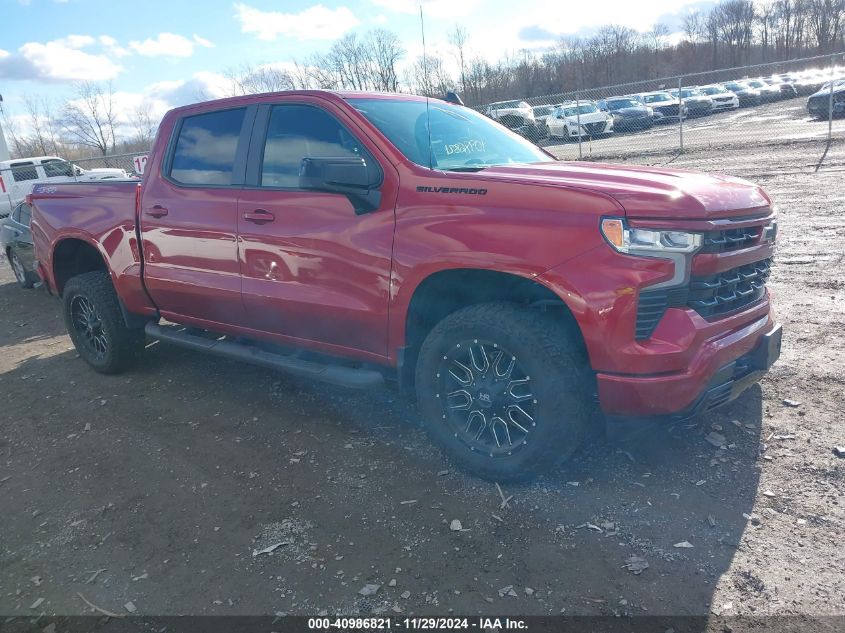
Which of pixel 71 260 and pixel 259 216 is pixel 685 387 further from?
pixel 71 260

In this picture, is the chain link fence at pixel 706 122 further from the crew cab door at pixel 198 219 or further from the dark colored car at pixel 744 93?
the crew cab door at pixel 198 219

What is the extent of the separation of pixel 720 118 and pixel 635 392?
101ft

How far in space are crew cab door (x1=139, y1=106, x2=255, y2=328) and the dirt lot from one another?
803mm

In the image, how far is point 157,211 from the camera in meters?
4.57

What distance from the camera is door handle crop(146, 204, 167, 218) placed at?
4530mm

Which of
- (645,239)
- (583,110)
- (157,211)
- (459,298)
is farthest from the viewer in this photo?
(583,110)

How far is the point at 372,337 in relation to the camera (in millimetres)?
3600

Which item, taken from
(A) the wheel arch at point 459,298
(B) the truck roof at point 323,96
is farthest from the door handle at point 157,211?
(A) the wheel arch at point 459,298

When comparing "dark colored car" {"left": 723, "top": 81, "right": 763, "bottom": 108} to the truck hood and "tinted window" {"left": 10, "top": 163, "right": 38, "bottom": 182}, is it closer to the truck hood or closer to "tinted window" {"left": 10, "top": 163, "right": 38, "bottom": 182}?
"tinted window" {"left": 10, "top": 163, "right": 38, "bottom": 182}

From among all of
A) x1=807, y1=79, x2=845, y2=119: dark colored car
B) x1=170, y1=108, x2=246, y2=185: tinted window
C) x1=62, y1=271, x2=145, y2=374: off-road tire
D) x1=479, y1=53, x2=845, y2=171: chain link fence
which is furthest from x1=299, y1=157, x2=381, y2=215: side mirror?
x1=807, y1=79, x2=845, y2=119: dark colored car

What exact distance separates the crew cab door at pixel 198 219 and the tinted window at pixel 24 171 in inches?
703

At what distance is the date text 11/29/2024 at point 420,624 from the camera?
2.39 metres

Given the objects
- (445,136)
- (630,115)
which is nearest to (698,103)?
(630,115)

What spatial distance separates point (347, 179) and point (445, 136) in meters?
0.91
